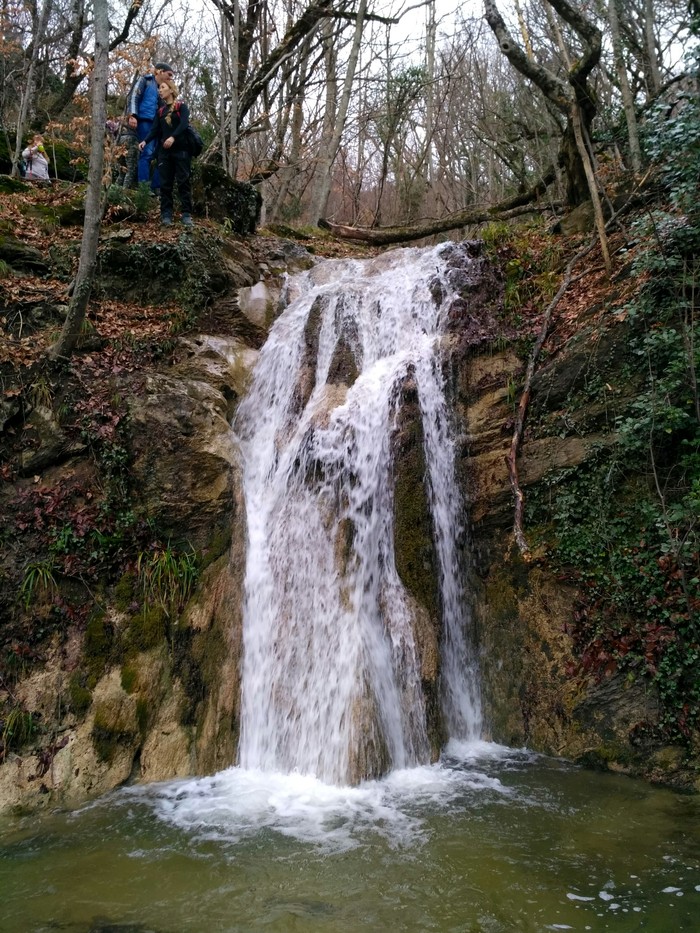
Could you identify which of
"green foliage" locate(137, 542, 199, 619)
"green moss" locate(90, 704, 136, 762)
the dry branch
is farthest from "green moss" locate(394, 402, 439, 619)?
"green moss" locate(90, 704, 136, 762)

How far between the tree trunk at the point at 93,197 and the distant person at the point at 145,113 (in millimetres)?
3048

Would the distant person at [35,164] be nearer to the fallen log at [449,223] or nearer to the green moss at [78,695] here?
the fallen log at [449,223]

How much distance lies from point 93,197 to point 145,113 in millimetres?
4382

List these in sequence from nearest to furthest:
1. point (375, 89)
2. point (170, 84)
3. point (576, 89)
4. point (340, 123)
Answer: point (576, 89) < point (170, 84) < point (340, 123) < point (375, 89)

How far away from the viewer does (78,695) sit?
5562 millimetres

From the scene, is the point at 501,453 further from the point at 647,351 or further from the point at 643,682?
the point at 643,682

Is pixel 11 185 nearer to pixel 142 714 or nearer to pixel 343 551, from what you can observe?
pixel 343 551

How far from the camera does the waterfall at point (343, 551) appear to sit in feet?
18.4

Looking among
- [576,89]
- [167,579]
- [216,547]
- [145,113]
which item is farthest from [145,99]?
[167,579]

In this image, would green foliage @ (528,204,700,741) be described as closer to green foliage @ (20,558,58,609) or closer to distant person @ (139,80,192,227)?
green foliage @ (20,558,58,609)

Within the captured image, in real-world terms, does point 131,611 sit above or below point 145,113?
below

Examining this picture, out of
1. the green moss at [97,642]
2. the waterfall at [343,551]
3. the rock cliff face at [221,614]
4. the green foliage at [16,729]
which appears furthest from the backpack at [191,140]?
the green foliage at [16,729]

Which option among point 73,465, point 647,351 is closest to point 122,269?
point 73,465

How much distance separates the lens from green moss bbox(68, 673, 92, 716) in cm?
551
